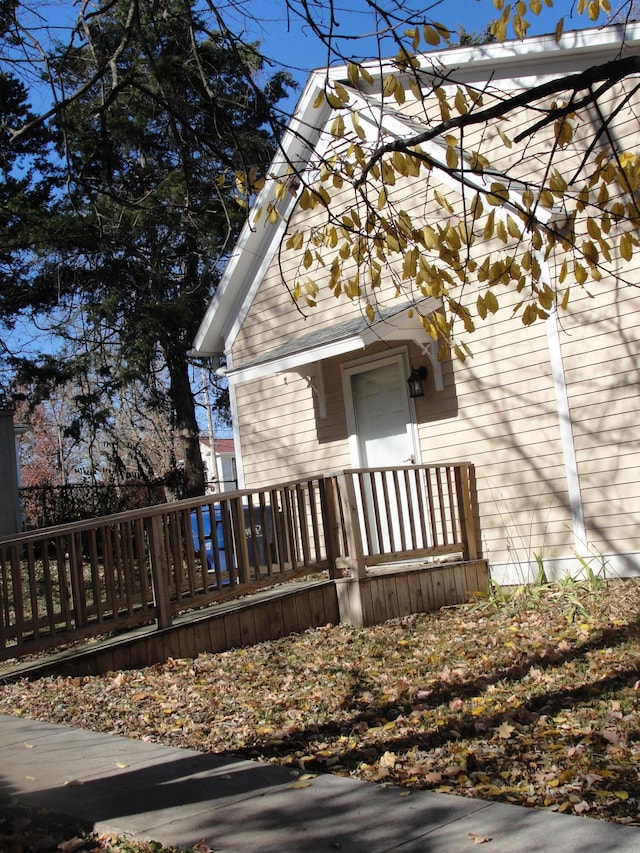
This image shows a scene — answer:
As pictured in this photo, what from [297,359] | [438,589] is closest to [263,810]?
[438,589]

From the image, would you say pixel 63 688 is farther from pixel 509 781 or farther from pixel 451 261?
pixel 451 261

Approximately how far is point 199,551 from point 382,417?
326cm

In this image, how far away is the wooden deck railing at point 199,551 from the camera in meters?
6.56

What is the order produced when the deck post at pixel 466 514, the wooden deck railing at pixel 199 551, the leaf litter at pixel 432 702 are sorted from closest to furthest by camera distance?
the leaf litter at pixel 432 702 < the wooden deck railing at pixel 199 551 < the deck post at pixel 466 514

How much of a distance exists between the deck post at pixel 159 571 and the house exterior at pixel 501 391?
2511mm

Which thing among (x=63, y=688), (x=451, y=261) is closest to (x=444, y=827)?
(x=451, y=261)

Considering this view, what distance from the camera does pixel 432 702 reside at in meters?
5.10

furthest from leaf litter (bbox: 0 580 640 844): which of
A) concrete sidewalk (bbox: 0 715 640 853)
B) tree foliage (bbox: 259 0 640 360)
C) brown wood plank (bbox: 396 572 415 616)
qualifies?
tree foliage (bbox: 259 0 640 360)

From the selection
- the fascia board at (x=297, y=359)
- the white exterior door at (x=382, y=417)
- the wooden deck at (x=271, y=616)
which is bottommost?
the wooden deck at (x=271, y=616)

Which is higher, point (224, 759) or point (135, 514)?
point (135, 514)

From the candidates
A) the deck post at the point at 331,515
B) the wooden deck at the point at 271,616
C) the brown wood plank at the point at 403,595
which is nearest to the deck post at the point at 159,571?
the wooden deck at the point at 271,616

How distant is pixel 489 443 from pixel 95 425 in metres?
11.9

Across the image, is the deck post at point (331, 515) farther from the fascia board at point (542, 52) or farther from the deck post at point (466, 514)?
the fascia board at point (542, 52)

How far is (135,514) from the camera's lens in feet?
22.8
